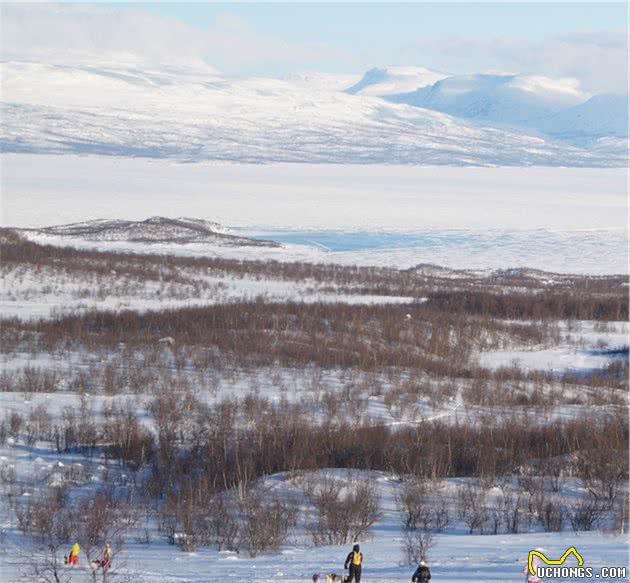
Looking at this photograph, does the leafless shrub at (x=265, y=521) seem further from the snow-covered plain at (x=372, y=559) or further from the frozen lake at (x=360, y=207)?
the frozen lake at (x=360, y=207)

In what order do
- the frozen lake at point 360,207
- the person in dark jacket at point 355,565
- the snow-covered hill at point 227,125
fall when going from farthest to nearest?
the snow-covered hill at point 227,125
the frozen lake at point 360,207
the person in dark jacket at point 355,565

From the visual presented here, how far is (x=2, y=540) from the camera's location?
6.93 m

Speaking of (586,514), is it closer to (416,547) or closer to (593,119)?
(416,547)

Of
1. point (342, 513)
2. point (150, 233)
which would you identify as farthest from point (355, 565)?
point (150, 233)

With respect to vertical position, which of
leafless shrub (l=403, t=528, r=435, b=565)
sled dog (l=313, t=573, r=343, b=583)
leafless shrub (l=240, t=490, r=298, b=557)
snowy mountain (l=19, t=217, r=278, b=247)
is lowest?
snowy mountain (l=19, t=217, r=278, b=247)

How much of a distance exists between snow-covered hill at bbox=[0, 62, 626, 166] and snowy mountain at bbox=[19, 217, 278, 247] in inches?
2257

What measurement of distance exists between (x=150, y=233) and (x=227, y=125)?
8950 cm

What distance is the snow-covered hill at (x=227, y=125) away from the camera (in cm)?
9950

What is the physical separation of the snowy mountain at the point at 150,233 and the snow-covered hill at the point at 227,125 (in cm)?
5732

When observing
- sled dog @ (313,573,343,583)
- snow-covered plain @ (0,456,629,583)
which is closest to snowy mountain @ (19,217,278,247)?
snow-covered plain @ (0,456,629,583)

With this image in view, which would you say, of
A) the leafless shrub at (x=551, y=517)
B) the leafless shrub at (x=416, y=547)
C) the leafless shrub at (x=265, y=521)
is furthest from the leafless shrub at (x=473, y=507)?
the leafless shrub at (x=265, y=521)

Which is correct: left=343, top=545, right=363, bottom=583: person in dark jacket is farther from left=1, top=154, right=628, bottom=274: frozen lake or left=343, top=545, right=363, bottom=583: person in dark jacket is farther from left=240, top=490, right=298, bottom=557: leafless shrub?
left=1, top=154, right=628, bottom=274: frozen lake

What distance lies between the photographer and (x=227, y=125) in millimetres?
121000

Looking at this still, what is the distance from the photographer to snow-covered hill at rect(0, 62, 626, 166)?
326ft
